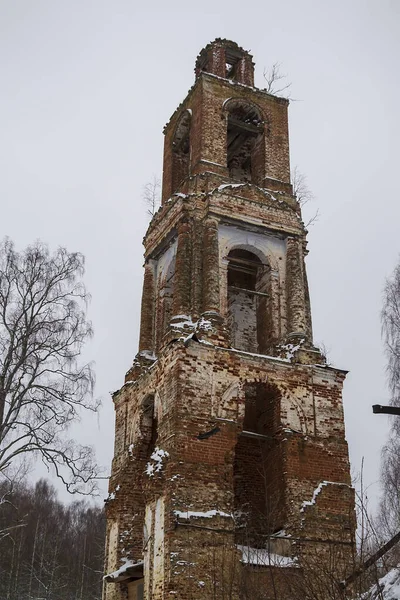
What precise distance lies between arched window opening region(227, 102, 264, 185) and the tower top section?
1.11m

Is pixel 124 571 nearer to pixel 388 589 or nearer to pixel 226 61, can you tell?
pixel 388 589

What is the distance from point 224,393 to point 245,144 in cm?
736

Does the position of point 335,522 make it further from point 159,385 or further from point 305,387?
point 159,385

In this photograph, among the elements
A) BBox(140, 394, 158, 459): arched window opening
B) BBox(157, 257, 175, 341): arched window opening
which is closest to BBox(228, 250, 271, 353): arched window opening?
BBox(157, 257, 175, 341): arched window opening

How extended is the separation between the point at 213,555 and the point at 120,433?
4.17m

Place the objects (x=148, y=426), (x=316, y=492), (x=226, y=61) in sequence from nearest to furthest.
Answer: (x=316, y=492) → (x=148, y=426) → (x=226, y=61)

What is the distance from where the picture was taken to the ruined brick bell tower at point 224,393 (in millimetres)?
11320

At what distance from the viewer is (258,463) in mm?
13500

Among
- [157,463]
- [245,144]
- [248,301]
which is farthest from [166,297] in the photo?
[245,144]

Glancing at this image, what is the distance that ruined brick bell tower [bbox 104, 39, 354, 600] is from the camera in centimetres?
1132

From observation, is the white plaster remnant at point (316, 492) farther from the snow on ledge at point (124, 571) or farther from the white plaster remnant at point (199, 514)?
the snow on ledge at point (124, 571)

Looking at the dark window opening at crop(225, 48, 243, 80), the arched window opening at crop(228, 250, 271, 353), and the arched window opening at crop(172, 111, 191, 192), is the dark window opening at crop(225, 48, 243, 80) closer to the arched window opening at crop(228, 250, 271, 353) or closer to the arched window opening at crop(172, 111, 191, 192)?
the arched window opening at crop(172, 111, 191, 192)

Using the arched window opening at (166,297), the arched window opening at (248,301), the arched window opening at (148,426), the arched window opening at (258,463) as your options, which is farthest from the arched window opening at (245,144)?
the arched window opening at (148,426)

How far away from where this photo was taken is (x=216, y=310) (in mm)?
13453
